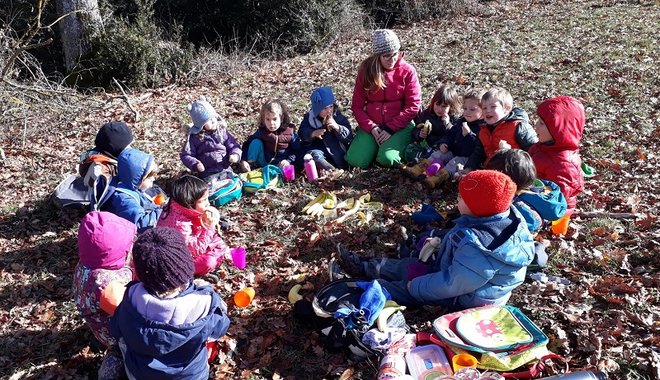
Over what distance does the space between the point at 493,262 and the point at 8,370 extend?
378 cm

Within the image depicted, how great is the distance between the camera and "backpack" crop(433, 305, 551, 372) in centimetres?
372

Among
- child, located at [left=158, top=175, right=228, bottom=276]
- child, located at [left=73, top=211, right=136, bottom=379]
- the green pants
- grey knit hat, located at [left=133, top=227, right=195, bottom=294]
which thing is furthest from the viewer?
the green pants

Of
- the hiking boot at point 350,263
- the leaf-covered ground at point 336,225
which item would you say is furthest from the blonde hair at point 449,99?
the hiking boot at point 350,263

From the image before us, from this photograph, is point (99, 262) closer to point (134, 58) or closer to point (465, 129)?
point (465, 129)

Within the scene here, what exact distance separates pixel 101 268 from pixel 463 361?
271 cm

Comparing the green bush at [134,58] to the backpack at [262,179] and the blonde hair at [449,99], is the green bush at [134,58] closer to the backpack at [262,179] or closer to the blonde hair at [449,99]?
the backpack at [262,179]

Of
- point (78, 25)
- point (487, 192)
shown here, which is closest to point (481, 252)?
point (487, 192)

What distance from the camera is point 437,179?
650 centimetres

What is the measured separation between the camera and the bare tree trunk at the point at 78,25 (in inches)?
488

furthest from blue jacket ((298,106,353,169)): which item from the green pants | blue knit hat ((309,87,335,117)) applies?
blue knit hat ((309,87,335,117))

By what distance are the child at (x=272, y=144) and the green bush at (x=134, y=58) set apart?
6.17 meters

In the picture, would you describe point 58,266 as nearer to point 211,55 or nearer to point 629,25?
point 211,55

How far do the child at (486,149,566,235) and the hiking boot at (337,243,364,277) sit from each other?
142 cm

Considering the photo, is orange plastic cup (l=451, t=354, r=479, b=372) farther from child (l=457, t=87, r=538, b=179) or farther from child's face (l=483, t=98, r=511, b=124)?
child's face (l=483, t=98, r=511, b=124)
